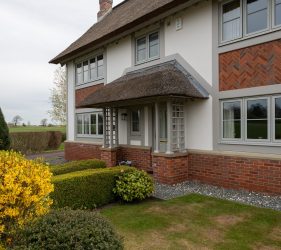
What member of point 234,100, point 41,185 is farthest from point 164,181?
point 41,185

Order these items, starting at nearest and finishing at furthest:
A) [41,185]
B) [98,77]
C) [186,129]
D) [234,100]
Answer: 1. [41,185]
2. [234,100]
3. [186,129]
4. [98,77]

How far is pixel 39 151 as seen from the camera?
24688mm

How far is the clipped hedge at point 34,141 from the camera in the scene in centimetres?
2300

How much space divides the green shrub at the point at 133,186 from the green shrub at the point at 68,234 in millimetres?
3904

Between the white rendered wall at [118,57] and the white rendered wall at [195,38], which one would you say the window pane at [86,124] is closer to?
the white rendered wall at [118,57]

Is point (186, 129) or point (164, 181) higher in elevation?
point (186, 129)

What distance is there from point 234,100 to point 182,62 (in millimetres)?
2664

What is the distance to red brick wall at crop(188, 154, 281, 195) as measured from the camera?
7863 mm

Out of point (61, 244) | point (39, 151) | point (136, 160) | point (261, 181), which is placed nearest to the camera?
point (61, 244)

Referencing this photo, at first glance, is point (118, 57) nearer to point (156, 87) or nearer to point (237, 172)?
point (156, 87)

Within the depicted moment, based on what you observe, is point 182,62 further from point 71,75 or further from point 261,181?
point 71,75

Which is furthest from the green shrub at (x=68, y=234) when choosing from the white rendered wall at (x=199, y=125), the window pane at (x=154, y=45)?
the window pane at (x=154, y=45)

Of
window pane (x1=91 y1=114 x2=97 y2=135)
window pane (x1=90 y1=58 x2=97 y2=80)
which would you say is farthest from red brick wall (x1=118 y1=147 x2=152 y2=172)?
window pane (x1=90 y1=58 x2=97 y2=80)

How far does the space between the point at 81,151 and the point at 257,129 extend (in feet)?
36.4
